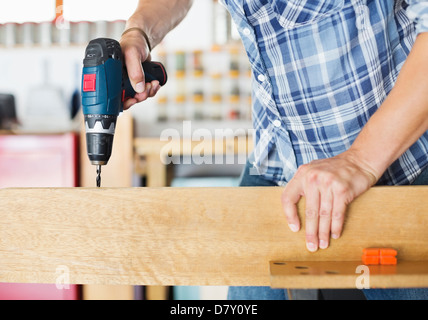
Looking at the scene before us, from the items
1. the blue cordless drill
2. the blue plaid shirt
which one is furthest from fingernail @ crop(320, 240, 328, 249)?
the blue cordless drill

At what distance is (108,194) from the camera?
653mm

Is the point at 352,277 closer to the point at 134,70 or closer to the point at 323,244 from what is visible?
the point at 323,244

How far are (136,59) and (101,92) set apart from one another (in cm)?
12

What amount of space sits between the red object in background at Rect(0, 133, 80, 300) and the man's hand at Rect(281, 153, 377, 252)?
173 centimetres

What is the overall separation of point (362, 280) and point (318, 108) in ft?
1.39

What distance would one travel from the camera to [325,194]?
0.61 m

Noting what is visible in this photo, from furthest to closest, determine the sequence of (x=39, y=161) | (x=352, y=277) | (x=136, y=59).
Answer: (x=39, y=161) → (x=136, y=59) → (x=352, y=277)

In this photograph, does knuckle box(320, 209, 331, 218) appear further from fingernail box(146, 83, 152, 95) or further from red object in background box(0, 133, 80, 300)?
red object in background box(0, 133, 80, 300)

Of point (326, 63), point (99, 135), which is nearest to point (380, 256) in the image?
point (326, 63)

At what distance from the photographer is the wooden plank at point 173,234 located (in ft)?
2.09

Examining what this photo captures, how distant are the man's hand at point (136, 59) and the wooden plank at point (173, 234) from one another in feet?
1.17

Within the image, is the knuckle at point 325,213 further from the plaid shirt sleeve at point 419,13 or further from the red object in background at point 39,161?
the red object in background at point 39,161

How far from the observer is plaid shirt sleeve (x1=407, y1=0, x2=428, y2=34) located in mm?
669

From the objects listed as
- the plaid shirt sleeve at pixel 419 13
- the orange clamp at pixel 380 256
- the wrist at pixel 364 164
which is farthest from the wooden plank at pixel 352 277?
the plaid shirt sleeve at pixel 419 13
